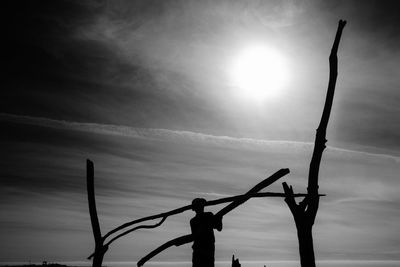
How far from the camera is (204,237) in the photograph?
367 inches

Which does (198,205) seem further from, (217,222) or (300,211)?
(300,211)

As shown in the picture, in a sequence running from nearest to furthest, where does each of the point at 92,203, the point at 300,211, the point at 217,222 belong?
the point at 300,211 < the point at 217,222 < the point at 92,203

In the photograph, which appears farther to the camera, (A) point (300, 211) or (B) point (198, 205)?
(B) point (198, 205)

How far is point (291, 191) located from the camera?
9.52 meters

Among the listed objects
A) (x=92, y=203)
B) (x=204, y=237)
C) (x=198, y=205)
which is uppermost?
(x=92, y=203)

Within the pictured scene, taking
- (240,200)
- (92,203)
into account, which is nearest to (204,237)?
(240,200)

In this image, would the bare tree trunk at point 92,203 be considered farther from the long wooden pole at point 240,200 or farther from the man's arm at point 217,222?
the man's arm at point 217,222

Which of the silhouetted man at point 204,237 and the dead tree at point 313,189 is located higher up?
the dead tree at point 313,189

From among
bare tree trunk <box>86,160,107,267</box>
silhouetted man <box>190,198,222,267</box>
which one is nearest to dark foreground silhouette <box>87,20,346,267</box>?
silhouetted man <box>190,198,222,267</box>

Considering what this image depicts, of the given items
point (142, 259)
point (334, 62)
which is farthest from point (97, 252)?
point (334, 62)

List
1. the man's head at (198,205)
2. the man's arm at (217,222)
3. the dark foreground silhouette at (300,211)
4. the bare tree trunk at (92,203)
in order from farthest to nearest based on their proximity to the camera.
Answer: the bare tree trunk at (92,203) < the man's head at (198,205) < the man's arm at (217,222) < the dark foreground silhouette at (300,211)

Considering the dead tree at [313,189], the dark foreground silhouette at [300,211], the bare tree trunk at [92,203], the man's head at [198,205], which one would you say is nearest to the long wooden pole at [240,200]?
the dark foreground silhouette at [300,211]

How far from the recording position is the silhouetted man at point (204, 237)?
923 centimetres

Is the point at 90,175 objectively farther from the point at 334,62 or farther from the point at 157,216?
the point at 334,62
